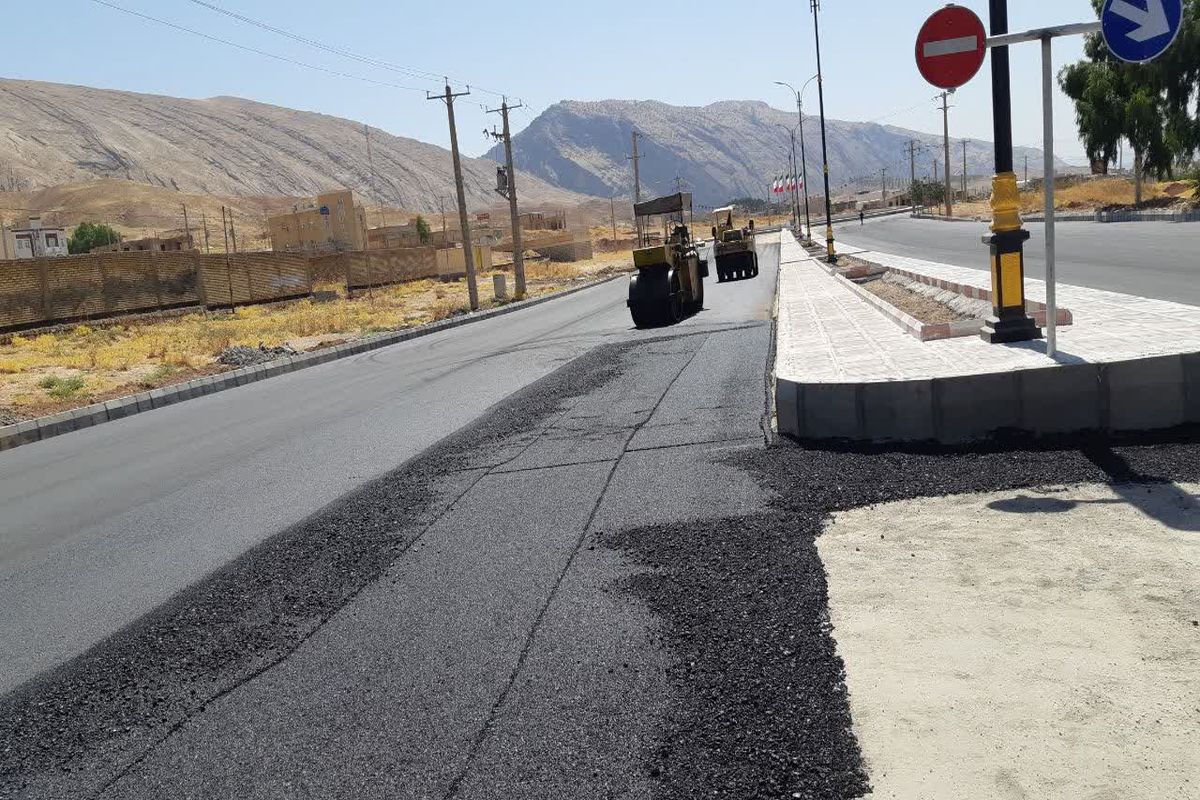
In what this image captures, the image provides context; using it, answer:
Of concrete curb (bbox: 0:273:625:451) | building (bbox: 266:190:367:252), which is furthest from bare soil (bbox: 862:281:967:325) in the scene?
building (bbox: 266:190:367:252)

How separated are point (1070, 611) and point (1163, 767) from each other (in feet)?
4.13

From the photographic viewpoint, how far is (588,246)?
9019 centimetres

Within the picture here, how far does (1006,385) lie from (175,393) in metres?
14.9

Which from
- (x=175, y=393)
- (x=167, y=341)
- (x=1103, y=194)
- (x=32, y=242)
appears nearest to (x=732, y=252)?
(x=167, y=341)

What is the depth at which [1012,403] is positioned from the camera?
23.7 ft

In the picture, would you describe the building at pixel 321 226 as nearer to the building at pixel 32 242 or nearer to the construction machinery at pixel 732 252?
the building at pixel 32 242

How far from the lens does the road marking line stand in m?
7.89

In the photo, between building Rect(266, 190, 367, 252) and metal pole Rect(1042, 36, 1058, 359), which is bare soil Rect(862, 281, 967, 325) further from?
building Rect(266, 190, 367, 252)

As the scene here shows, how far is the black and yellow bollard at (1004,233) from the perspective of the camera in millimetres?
9250

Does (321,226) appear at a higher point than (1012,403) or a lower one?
higher

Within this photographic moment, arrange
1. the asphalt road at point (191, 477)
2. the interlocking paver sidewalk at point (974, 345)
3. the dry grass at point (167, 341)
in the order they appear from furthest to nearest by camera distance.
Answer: the dry grass at point (167, 341), the interlocking paver sidewalk at point (974, 345), the asphalt road at point (191, 477)

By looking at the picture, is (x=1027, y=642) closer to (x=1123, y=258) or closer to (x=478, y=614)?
(x=478, y=614)

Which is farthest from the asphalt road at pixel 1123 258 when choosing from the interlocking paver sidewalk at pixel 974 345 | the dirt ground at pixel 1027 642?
the dirt ground at pixel 1027 642

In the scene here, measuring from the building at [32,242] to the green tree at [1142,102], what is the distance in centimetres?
5868
